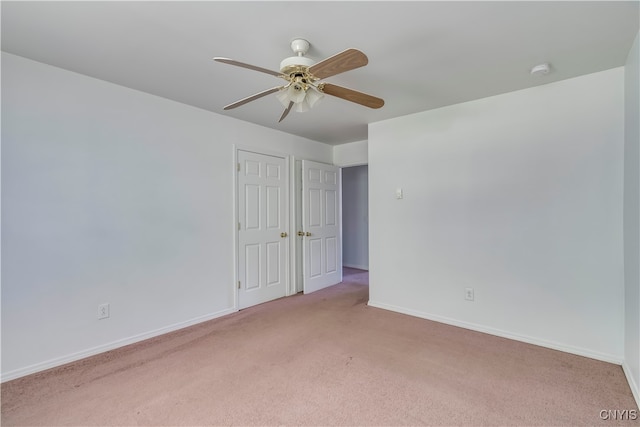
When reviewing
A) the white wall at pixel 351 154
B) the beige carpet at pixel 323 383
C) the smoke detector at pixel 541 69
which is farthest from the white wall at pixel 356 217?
the smoke detector at pixel 541 69

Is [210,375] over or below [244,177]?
below

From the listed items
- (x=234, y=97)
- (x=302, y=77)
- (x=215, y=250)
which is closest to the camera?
(x=302, y=77)

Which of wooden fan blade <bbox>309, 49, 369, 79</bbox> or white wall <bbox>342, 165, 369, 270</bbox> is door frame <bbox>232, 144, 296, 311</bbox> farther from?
white wall <bbox>342, 165, 369, 270</bbox>

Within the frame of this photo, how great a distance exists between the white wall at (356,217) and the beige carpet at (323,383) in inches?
139

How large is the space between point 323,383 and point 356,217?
473 cm

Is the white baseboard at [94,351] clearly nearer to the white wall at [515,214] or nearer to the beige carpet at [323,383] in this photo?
the beige carpet at [323,383]

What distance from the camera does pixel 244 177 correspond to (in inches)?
143

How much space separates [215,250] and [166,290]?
0.64 metres

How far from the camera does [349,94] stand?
2035 mm

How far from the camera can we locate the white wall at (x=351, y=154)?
4.59 meters

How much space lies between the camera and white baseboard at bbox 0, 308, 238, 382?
212 cm

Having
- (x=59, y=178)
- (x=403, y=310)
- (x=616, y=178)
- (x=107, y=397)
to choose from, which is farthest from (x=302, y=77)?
(x=403, y=310)

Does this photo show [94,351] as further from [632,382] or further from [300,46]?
[632,382]

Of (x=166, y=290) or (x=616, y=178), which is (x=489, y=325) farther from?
(x=166, y=290)
